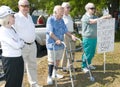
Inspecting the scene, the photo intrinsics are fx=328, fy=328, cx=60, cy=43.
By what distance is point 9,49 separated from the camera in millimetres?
5344

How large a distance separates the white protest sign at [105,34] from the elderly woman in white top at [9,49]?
129 inches

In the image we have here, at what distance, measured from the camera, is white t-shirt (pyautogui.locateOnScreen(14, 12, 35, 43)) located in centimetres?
654

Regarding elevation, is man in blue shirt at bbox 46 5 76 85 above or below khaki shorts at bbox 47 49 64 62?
above

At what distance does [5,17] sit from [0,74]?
1.11m

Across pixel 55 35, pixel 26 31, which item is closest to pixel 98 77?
pixel 55 35

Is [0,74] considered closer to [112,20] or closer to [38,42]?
[112,20]

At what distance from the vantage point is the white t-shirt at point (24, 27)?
6.54 m

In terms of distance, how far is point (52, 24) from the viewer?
290 inches

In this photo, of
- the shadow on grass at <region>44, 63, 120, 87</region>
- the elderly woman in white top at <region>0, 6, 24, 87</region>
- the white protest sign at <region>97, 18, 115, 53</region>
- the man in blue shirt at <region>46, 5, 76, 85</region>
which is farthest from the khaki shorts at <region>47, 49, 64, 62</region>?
the elderly woman in white top at <region>0, 6, 24, 87</region>

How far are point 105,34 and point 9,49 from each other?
3758 millimetres

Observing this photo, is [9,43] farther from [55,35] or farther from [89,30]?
[89,30]

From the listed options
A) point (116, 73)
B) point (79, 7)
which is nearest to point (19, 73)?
point (116, 73)

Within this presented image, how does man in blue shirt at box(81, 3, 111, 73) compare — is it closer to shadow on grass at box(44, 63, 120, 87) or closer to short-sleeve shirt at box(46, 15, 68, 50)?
shadow on grass at box(44, 63, 120, 87)

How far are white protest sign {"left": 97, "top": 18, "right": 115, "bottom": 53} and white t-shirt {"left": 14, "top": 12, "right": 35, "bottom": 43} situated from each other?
2114 mm
